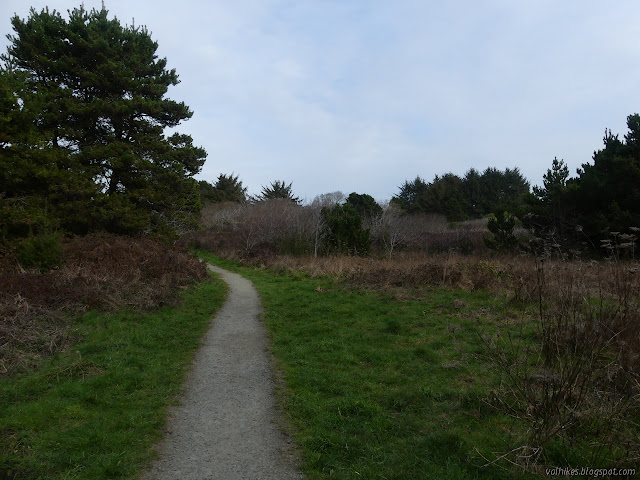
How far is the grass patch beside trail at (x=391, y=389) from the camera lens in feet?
12.0

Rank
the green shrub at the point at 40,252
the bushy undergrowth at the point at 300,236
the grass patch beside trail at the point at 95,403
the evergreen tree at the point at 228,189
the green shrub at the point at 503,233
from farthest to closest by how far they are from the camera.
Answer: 1. the evergreen tree at the point at 228,189
2. the bushy undergrowth at the point at 300,236
3. the green shrub at the point at 503,233
4. the green shrub at the point at 40,252
5. the grass patch beside trail at the point at 95,403

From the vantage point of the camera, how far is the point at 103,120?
651 inches

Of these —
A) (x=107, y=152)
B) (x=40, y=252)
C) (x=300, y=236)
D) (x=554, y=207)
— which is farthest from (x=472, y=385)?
(x=300, y=236)

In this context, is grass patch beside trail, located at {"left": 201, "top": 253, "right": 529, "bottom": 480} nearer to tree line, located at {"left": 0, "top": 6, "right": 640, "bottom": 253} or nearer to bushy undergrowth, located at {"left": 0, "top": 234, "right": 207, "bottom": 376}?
bushy undergrowth, located at {"left": 0, "top": 234, "right": 207, "bottom": 376}

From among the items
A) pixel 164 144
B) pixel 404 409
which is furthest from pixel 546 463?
pixel 164 144

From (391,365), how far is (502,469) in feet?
9.45

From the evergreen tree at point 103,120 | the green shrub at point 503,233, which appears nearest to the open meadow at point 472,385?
the evergreen tree at point 103,120

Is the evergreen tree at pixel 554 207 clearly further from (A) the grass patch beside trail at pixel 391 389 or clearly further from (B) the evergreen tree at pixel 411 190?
(B) the evergreen tree at pixel 411 190

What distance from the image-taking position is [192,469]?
11.8ft

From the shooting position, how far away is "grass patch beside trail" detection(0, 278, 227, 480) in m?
3.57

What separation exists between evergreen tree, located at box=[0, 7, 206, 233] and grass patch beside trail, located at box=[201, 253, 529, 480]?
31.0 feet

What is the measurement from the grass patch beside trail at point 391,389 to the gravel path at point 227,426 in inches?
11.6

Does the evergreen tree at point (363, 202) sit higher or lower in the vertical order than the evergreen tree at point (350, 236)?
higher

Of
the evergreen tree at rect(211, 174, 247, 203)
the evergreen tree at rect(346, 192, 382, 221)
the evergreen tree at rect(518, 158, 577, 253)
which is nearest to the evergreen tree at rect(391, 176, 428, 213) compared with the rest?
the evergreen tree at rect(346, 192, 382, 221)
